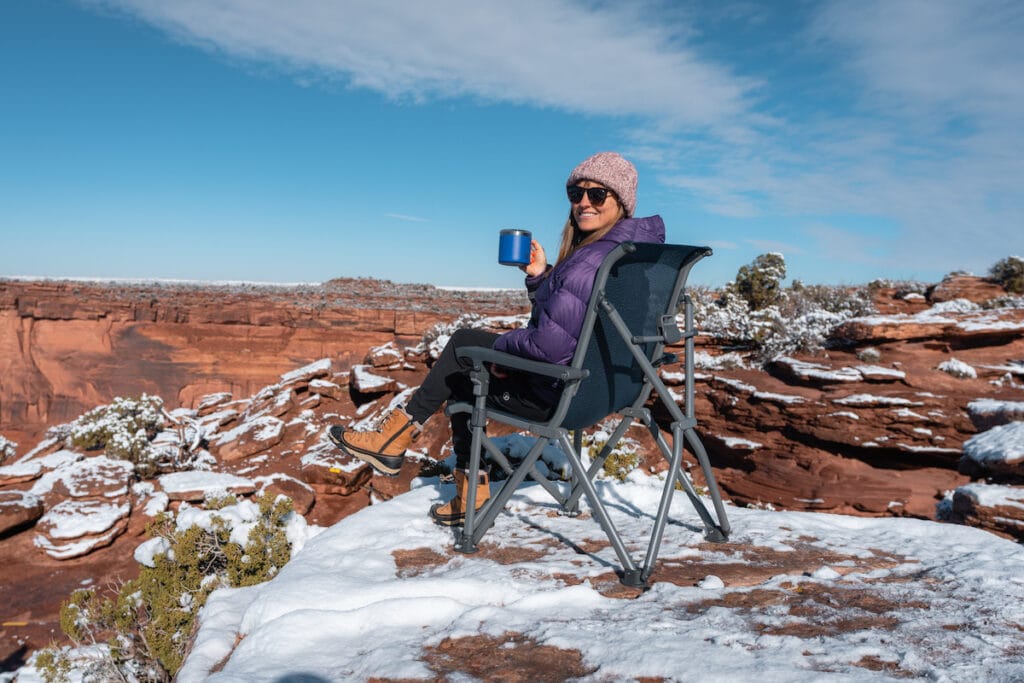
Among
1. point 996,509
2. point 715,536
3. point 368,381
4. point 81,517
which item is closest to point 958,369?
point 996,509

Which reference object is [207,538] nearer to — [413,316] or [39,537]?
[39,537]

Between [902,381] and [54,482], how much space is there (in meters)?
12.1

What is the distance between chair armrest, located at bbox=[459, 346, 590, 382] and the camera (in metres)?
2.30

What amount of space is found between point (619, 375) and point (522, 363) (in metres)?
0.47

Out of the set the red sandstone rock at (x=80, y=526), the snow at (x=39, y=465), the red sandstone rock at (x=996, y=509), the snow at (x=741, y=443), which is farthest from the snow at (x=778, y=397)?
the snow at (x=39, y=465)

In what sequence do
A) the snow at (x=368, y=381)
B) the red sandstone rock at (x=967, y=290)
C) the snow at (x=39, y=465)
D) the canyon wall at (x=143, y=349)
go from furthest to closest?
the canyon wall at (x=143, y=349)
the red sandstone rock at (x=967, y=290)
the snow at (x=368, y=381)
the snow at (x=39, y=465)

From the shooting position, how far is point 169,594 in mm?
4016

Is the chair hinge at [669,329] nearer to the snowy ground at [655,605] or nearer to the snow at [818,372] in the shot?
the snowy ground at [655,605]

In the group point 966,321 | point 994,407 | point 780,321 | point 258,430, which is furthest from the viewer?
point 258,430

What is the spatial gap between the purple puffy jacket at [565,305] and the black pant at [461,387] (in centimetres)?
29

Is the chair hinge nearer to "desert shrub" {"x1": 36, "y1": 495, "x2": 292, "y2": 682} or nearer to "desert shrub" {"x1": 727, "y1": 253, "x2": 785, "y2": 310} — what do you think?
"desert shrub" {"x1": 36, "y1": 495, "x2": 292, "y2": 682}

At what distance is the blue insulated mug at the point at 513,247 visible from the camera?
9.12 ft

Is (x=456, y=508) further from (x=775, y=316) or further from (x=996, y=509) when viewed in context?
(x=775, y=316)

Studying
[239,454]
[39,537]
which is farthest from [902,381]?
[39,537]
